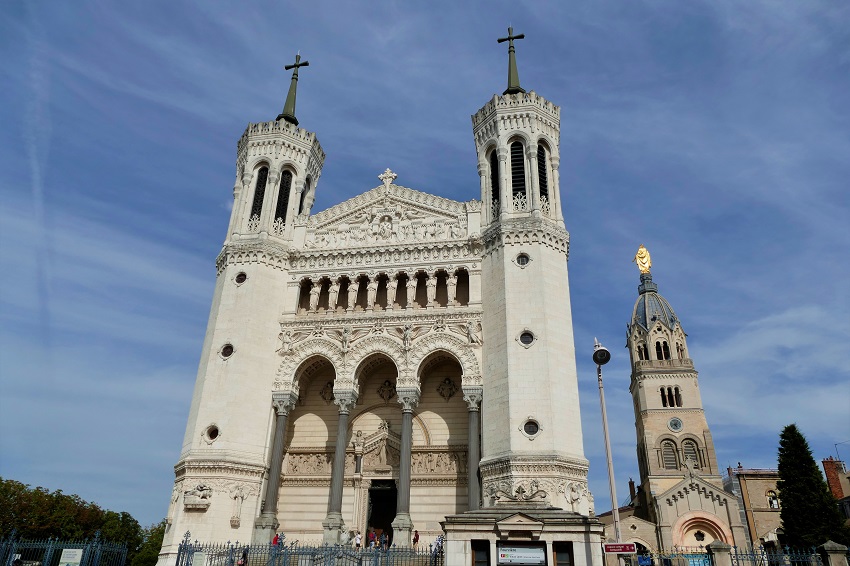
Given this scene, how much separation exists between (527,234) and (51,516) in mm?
38227

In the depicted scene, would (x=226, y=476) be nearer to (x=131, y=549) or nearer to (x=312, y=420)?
(x=312, y=420)

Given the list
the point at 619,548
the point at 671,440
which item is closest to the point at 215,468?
the point at 619,548

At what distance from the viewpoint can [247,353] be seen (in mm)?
30016

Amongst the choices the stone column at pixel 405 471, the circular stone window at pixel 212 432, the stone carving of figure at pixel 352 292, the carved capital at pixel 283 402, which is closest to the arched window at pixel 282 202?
the stone carving of figure at pixel 352 292

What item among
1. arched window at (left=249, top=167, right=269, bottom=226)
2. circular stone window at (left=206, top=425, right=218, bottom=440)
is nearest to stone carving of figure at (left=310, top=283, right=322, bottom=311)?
arched window at (left=249, top=167, right=269, bottom=226)

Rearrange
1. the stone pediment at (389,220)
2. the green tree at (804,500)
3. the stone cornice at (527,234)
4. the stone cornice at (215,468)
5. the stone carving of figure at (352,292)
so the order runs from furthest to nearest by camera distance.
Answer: the green tree at (804,500), the stone pediment at (389,220), the stone carving of figure at (352,292), the stone cornice at (527,234), the stone cornice at (215,468)

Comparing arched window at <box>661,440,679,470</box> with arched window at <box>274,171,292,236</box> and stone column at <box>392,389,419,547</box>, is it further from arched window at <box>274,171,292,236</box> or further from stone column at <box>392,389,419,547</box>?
arched window at <box>274,171,292,236</box>

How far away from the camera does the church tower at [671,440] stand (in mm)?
55875

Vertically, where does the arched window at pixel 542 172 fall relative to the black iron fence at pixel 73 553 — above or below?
above

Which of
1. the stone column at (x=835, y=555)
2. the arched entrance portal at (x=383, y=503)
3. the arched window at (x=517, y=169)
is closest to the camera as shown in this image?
the stone column at (x=835, y=555)

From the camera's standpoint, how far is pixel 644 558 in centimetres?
2384

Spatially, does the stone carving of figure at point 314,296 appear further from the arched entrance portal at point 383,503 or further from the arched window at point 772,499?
the arched window at point 772,499

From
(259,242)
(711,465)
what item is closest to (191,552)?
(259,242)

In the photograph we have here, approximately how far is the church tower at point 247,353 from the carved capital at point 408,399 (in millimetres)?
5404
